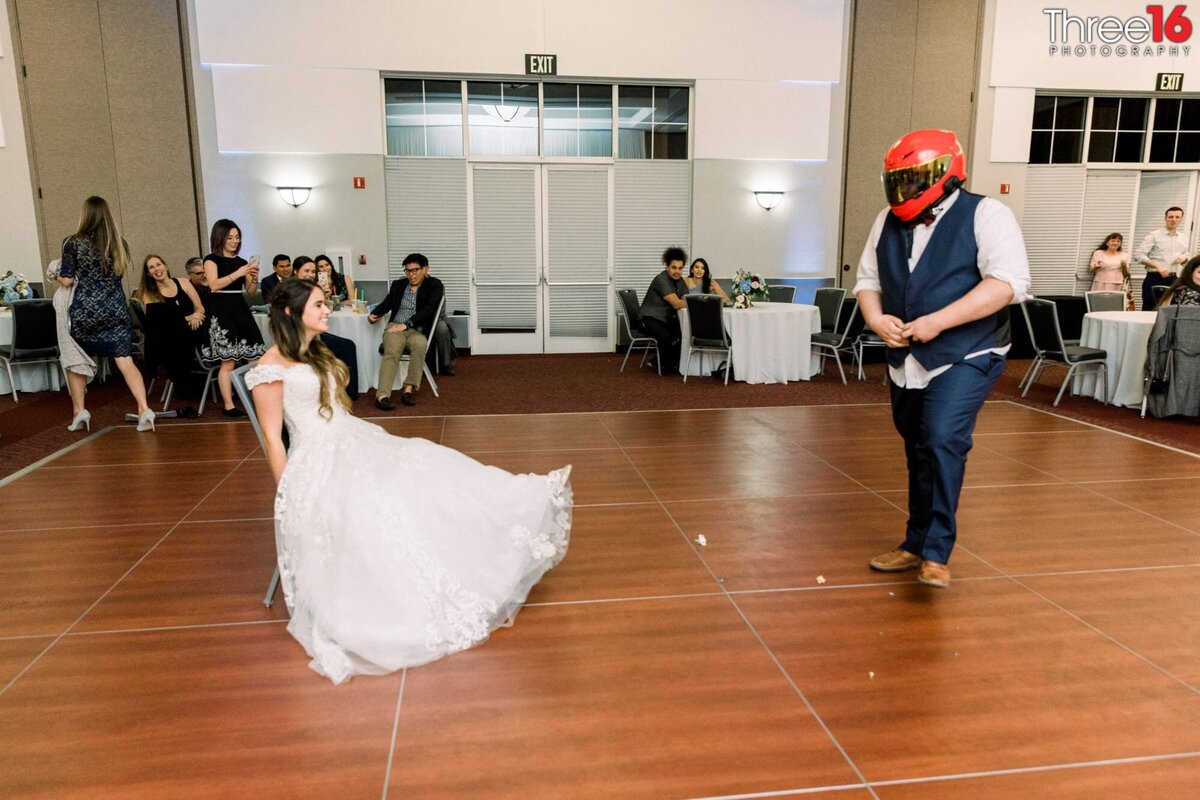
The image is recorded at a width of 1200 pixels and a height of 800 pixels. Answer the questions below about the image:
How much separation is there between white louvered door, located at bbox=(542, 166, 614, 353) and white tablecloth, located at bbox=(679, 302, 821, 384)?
261cm

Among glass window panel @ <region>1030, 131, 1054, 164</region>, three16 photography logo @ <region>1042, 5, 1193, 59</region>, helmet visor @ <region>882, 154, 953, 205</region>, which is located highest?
three16 photography logo @ <region>1042, 5, 1193, 59</region>

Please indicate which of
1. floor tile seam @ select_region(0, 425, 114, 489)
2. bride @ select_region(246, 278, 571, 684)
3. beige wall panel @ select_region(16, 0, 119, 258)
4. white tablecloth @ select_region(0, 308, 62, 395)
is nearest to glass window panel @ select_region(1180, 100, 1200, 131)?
bride @ select_region(246, 278, 571, 684)

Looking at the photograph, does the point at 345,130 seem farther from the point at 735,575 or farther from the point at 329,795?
the point at 329,795

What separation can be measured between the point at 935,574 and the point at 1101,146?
10.2 meters

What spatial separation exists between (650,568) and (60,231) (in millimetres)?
8025

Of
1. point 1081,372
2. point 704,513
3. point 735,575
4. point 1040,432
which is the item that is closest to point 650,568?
point 735,575

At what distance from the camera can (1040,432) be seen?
5516mm

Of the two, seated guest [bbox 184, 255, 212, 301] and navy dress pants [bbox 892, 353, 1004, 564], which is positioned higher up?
seated guest [bbox 184, 255, 212, 301]

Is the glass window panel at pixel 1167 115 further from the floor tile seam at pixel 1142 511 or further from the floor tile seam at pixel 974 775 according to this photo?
the floor tile seam at pixel 974 775

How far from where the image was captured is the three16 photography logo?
9977 millimetres

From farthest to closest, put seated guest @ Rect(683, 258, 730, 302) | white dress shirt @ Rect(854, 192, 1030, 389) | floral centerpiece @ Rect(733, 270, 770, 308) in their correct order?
seated guest @ Rect(683, 258, 730, 302), floral centerpiece @ Rect(733, 270, 770, 308), white dress shirt @ Rect(854, 192, 1030, 389)

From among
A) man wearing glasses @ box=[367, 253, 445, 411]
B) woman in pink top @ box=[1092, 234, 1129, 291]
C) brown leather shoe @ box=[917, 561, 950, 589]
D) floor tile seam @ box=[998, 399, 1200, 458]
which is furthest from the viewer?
woman in pink top @ box=[1092, 234, 1129, 291]

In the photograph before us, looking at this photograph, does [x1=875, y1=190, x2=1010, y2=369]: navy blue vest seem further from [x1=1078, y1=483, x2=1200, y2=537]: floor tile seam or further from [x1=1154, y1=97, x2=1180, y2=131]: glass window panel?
[x1=1154, y1=97, x2=1180, y2=131]: glass window panel

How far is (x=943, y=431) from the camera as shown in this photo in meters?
2.75
